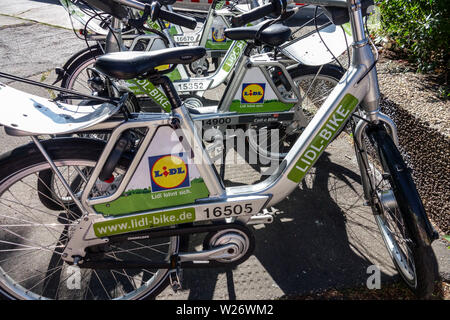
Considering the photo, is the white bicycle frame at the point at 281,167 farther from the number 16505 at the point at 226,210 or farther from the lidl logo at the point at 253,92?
the lidl logo at the point at 253,92

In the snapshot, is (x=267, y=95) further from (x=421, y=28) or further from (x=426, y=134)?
(x=421, y=28)

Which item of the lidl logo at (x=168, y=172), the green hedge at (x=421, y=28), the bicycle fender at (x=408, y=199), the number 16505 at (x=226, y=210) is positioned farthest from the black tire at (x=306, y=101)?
the lidl logo at (x=168, y=172)

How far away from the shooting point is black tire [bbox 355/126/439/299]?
1.73m

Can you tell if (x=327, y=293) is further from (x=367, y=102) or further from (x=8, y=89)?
(x=8, y=89)

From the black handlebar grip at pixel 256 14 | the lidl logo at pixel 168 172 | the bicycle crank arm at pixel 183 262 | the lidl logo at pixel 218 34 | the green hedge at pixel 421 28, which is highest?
the lidl logo at pixel 218 34

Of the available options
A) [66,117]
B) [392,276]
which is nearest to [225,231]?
[66,117]

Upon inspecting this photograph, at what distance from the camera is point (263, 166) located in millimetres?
3428

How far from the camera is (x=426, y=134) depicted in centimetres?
269

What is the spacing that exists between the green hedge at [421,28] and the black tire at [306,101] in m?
0.85

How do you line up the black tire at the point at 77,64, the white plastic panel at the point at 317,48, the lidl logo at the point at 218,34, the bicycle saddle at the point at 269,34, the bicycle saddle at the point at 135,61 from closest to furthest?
the bicycle saddle at the point at 135,61, the bicycle saddle at the point at 269,34, the white plastic panel at the point at 317,48, the black tire at the point at 77,64, the lidl logo at the point at 218,34

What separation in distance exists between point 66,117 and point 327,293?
6.21 ft

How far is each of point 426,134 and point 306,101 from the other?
139 cm

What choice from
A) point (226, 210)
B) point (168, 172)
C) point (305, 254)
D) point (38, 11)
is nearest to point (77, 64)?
point (168, 172)

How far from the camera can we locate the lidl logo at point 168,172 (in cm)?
180
